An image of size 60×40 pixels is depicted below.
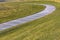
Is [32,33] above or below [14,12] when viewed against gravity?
above

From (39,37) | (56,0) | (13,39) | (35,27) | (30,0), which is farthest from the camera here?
(30,0)

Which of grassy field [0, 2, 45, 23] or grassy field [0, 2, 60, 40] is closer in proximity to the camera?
grassy field [0, 2, 60, 40]

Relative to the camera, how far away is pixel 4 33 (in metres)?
6.28

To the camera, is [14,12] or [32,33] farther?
[14,12]

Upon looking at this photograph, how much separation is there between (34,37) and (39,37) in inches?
6.9

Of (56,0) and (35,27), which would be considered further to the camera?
(56,0)

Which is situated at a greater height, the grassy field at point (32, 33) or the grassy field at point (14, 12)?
the grassy field at point (32, 33)

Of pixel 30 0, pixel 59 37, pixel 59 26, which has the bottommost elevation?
pixel 30 0

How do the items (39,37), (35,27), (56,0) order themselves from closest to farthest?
(39,37) < (35,27) < (56,0)

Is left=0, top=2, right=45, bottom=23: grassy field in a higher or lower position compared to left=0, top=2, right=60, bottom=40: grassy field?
lower

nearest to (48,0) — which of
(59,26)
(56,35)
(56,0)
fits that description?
(56,0)

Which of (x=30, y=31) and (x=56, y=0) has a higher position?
(x=30, y=31)

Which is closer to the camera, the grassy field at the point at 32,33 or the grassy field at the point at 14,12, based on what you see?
the grassy field at the point at 32,33

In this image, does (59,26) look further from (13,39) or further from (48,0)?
(48,0)
